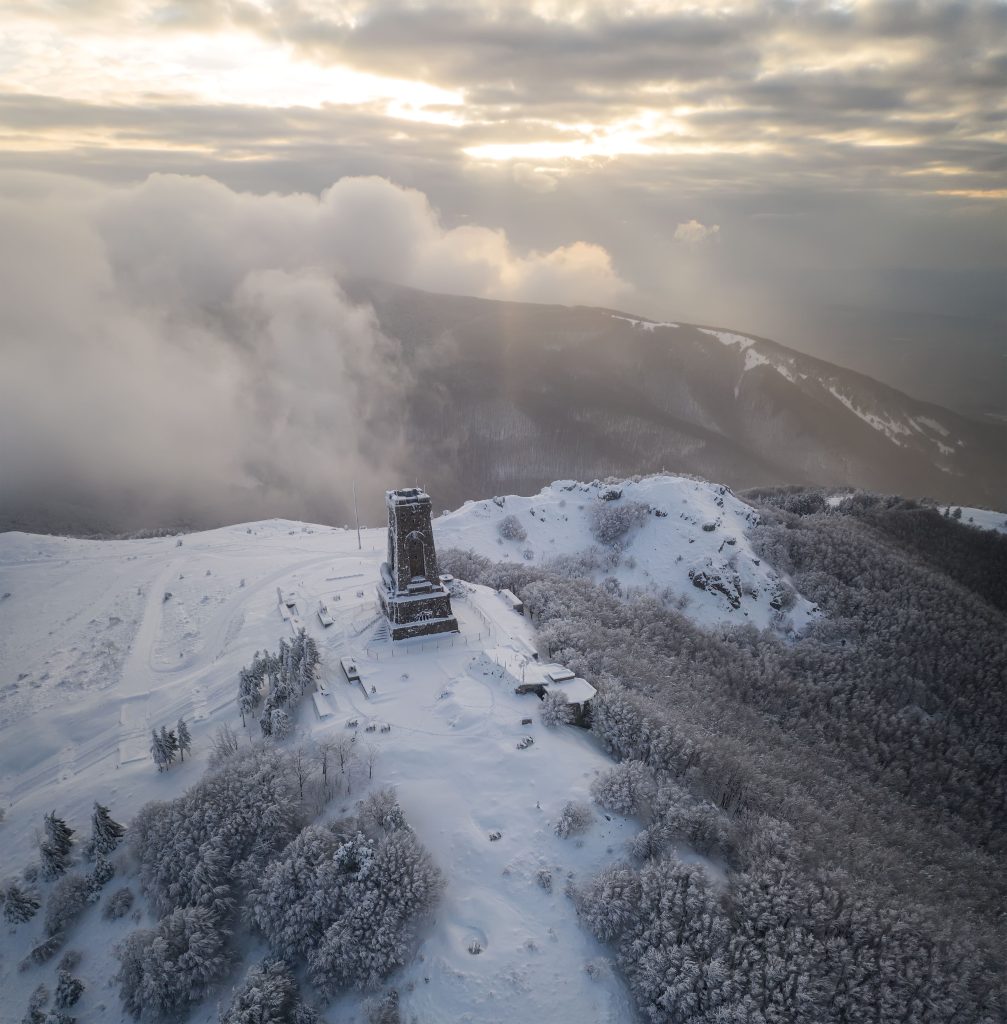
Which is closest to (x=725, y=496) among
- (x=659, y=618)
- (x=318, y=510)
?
(x=659, y=618)

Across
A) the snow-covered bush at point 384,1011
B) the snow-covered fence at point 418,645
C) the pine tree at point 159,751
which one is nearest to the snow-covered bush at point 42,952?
the pine tree at point 159,751

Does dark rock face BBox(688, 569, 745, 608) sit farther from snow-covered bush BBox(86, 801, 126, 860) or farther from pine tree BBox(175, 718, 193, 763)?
snow-covered bush BBox(86, 801, 126, 860)

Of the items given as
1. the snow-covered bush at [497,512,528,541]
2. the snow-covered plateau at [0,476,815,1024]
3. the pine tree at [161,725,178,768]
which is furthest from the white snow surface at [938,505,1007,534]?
the pine tree at [161,725,178,768]

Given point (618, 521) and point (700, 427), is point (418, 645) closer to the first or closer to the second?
point (618, 521)

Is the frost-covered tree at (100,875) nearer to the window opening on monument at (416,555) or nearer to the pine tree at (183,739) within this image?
the pine tree at (183,739)

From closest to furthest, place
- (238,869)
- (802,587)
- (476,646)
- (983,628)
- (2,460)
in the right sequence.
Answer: (238,869)
(476,646)
(983,628)
(802,587)
(2,460)

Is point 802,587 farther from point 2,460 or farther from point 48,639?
point 2,460

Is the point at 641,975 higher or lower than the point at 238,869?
higher
